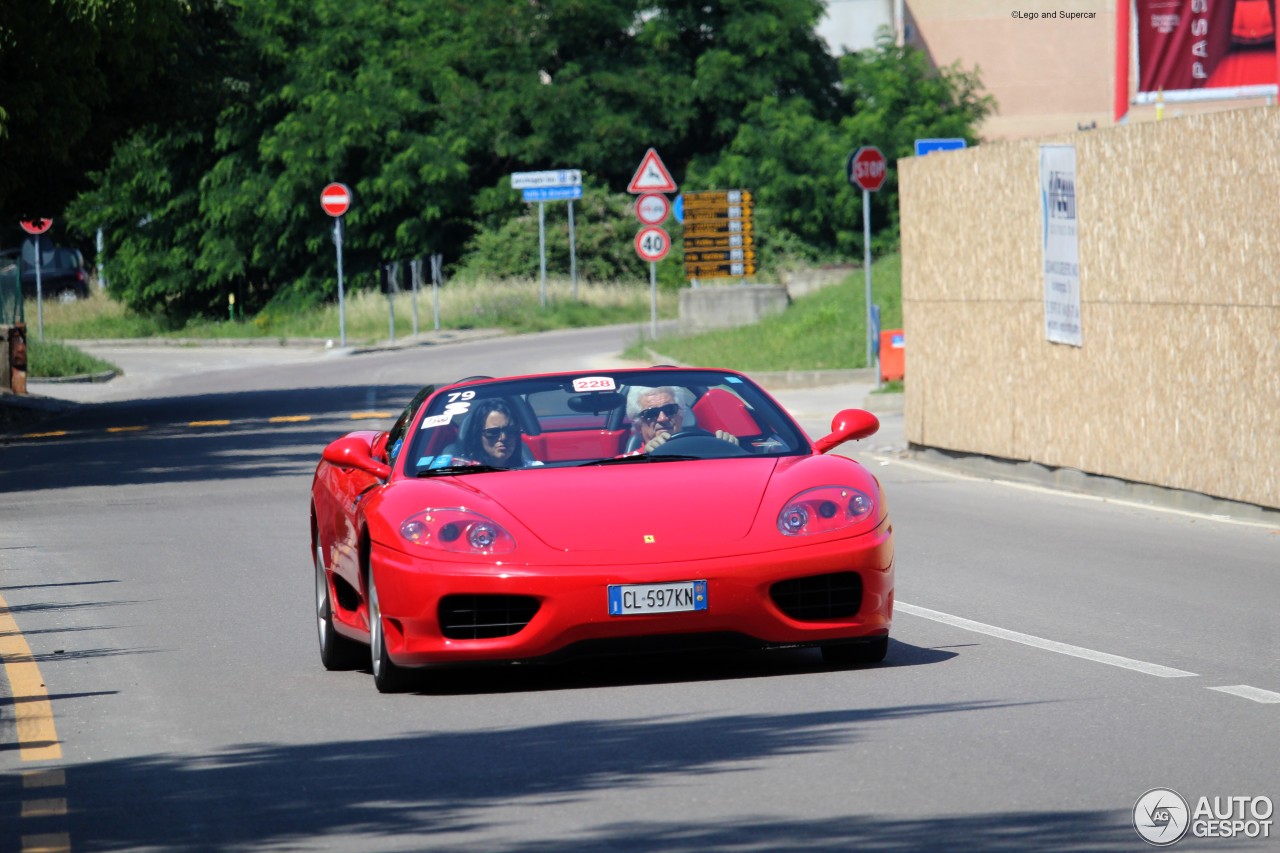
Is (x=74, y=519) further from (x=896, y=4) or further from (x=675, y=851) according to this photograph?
(x=896, y=4)

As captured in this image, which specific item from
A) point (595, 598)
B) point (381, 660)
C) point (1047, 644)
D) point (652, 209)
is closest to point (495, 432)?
point (381, 660)

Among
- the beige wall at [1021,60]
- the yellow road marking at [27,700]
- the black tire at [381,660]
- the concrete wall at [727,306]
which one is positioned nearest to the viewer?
the yellow road marking at [27,700]

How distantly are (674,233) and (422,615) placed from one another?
5603cm

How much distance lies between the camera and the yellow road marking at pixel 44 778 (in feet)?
23.4

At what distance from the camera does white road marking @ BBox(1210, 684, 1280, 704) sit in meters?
7.86

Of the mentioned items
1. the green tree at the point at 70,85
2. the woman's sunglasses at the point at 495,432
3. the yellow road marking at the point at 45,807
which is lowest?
the yellow road marking at the point at 45,807

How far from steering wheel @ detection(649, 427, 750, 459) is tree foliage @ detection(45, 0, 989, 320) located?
51507 millimetres

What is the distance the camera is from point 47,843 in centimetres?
623

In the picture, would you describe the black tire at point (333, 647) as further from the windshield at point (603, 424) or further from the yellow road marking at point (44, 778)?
the yellow road marking at point (44, 778)

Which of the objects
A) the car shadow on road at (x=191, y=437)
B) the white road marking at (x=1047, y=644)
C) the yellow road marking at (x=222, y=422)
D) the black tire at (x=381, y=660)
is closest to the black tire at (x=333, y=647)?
the black tire at (x=381, y=660)

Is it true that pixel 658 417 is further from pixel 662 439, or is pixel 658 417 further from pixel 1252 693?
pixel 1252 693

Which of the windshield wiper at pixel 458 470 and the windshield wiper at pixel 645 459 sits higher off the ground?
the windshield wiper at pixel 645 459

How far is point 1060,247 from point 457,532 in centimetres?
1017

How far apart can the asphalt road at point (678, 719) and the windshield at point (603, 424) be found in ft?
2.90
